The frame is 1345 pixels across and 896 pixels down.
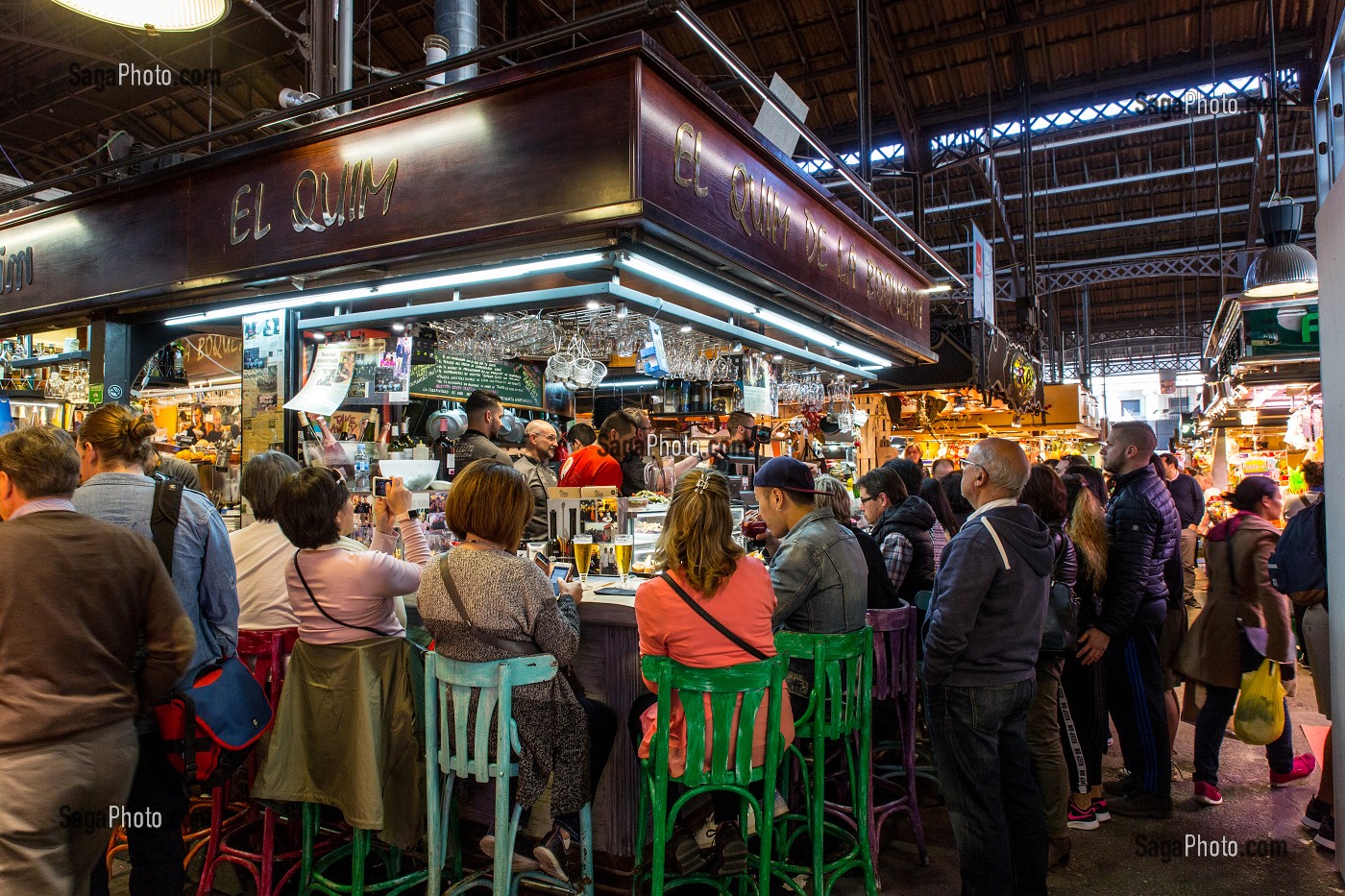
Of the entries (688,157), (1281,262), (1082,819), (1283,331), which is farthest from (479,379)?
(1283,331)

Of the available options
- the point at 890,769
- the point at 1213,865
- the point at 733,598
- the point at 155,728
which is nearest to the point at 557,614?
the point at 733,598

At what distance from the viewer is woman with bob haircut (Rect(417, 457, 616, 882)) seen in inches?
96.7

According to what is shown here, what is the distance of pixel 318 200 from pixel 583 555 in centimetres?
182

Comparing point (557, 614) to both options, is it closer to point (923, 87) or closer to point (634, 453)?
point (634, 453)

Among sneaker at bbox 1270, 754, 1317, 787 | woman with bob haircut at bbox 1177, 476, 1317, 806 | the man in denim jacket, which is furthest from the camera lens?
sneaker at bbox 1270, 754, 1317, 787

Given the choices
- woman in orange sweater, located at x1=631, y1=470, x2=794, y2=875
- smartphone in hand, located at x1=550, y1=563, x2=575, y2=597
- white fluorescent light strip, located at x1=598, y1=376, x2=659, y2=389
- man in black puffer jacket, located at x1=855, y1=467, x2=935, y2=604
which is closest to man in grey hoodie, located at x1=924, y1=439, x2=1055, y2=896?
woman in orange sweater, located at x1=631, y1=470, x2=794, y2=875

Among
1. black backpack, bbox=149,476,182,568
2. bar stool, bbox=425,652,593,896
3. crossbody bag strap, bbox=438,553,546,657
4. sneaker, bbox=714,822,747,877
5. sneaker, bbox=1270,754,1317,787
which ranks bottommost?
sneaker, bbox=1270,754,1317,787

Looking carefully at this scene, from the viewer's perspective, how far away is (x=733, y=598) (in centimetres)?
249

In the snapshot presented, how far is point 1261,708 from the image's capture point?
12.7ft

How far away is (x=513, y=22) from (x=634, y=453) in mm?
2880

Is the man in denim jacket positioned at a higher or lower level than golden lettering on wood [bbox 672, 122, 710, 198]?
lower

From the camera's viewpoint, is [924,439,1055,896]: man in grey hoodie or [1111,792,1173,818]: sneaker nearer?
[924,439,1055,896]: man in grey hoodie

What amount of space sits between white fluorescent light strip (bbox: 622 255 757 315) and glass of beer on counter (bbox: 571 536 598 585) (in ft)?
3.82

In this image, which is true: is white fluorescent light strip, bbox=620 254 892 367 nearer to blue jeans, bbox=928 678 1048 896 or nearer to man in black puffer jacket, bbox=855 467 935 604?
man in black puffer jacket, bbox=855 467 935 604
